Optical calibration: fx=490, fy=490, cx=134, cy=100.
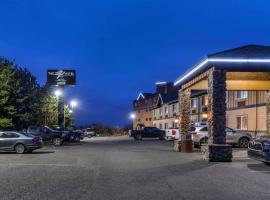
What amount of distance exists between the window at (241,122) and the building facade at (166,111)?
28.6 metres

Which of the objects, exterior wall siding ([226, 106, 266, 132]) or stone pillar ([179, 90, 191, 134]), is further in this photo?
exterior wall siding ([226, 106, 266, 132])

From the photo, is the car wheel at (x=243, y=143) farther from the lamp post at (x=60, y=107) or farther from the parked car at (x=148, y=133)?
the lamp post at (x=60, y=107)

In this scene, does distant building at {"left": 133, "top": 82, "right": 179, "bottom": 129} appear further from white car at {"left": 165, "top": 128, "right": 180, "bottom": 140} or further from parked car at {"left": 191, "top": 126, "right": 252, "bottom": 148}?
parked car at {"left": 191, "top": 126, "right": 252, "bottom": 148}

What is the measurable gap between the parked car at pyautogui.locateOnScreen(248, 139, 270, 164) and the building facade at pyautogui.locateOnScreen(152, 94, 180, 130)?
53679 mm

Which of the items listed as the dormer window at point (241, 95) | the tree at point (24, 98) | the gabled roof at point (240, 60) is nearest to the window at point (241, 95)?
the dormer window at point (241, 95)

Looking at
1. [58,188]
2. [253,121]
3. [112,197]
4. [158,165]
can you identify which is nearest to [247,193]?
[112,197]

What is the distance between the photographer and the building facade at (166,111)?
75688 mm

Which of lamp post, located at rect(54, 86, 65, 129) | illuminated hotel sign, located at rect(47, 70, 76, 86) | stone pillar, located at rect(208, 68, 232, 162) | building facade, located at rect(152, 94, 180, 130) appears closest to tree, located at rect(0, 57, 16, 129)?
lamp post, located at rect(54, 86, 65, 129)

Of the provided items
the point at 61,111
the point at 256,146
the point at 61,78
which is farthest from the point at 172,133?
the point at 61,78

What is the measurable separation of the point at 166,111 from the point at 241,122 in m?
39.6

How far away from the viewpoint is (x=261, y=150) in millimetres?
18047

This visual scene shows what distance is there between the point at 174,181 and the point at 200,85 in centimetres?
1507

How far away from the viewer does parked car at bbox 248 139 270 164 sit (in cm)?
1773

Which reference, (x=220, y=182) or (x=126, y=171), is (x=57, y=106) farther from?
(x=220, y=182)
